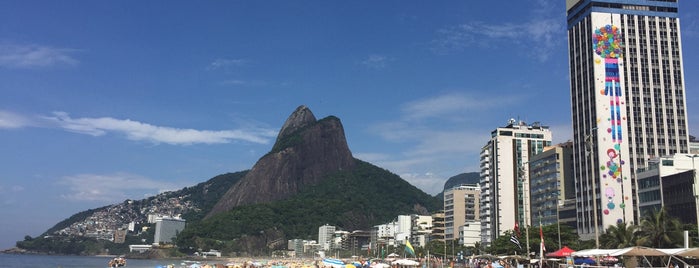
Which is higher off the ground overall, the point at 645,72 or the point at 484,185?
the point at 645,72

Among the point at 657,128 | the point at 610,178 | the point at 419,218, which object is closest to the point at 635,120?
the point at 657,128

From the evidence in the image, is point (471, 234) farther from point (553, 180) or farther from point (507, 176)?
point (553, 180)

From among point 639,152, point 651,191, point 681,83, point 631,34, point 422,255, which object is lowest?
point 422,255

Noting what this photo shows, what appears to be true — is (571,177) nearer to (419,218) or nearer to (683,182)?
(683,182)

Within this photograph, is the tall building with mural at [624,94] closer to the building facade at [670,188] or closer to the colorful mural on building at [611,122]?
the colorful mural on building at [611,122]

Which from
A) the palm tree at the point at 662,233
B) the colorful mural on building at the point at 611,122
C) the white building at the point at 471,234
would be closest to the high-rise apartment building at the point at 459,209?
the white building at the point at 471,234

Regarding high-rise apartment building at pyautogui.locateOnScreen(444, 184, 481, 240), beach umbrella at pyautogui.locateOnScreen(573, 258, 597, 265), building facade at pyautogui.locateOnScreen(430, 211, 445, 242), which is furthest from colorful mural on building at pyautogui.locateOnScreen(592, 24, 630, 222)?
building facade at pyautogui.locateOnScreen(430, 211, 445, 242)
